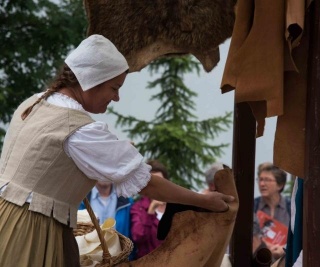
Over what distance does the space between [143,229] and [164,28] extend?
2231mm

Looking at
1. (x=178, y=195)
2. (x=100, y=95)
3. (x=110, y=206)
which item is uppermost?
(x=100, y=95)

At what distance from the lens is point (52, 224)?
342 cm

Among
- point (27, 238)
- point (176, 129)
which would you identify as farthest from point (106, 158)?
point (176, 129)

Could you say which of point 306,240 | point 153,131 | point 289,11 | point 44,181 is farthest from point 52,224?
point 153,131

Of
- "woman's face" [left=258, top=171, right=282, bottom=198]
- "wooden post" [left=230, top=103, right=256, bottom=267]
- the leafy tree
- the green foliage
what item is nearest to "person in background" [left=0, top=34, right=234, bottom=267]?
"wooden post" [left=230, top=103, right=256, bottom=267]

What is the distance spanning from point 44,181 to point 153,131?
5.33m

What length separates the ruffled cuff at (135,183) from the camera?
338 cm

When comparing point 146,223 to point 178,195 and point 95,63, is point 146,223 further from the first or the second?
point 95,63

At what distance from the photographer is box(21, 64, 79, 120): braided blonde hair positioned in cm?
349

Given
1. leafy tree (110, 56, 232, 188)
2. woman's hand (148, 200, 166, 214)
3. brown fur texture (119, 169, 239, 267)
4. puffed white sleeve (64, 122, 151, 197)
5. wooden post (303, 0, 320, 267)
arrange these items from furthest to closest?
leafy tree (110, 56, 232, 188) → woman's hand (148, 200, 166, 214) → brown fur texture (119, 169, 239, 267) → puffed white sleeve (64, 122, 151, 197) → wooden post (303, 0, 320, 267)

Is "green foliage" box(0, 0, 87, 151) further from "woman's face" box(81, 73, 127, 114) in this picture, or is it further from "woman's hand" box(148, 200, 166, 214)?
"woman's face" box(81, 73, 127, 114)

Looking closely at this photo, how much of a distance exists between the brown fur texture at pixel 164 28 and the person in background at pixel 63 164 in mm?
680

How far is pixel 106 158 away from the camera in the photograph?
3.34 metres

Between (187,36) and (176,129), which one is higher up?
(187,36)
